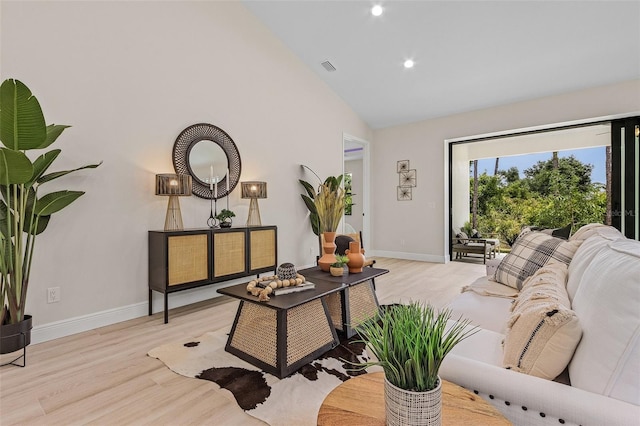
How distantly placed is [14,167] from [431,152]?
228 inches

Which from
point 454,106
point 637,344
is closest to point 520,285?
point 637,344

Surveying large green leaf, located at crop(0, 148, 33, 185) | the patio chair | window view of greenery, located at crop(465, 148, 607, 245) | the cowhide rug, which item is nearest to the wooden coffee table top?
the cowhide rug

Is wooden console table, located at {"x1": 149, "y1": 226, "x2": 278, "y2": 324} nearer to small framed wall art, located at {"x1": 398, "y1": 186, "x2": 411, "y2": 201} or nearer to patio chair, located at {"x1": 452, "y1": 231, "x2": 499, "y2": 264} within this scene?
small framed wall art, located at {"x1": 398, "y1": 186, "x2": 411, "y2": 201}

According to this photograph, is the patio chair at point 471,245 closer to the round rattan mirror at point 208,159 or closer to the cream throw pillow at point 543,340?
the round rattan mirror at point 208,159

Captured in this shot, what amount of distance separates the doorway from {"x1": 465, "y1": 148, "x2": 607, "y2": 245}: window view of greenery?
2.19m

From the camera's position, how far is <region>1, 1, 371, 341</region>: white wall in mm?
2555

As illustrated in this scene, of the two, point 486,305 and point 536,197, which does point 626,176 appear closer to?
point 536,197

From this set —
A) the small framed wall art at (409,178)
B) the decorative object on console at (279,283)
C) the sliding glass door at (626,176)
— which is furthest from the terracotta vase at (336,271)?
the sliding glass door at (626,176)

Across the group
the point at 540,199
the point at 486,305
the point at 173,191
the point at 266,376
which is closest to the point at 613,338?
the point at 486,305

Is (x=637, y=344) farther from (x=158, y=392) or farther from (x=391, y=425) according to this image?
(x=158, y=392)

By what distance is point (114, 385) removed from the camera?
6.14ft

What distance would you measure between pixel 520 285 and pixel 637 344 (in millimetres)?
1718

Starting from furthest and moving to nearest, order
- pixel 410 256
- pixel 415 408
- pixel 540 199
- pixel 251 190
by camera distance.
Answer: pixel 540 199, pixel 410 256, pixel 251 190, pixel 415 408

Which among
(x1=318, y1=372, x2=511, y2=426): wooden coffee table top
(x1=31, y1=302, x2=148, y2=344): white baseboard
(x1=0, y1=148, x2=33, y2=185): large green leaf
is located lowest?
(x1=31, y1=302, x2=148, y2=344): white baseboard
